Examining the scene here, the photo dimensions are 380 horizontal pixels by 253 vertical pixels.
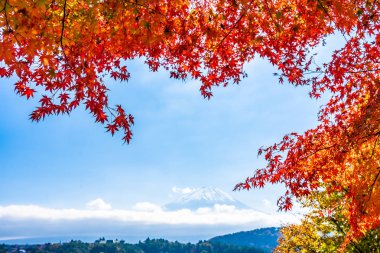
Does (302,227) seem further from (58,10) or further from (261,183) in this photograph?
(58,10)

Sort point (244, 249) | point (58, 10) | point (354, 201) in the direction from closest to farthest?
point (58, 10), point (354, 201), point (244, 249)

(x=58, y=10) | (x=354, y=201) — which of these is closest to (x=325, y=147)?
(x=354, y=201)

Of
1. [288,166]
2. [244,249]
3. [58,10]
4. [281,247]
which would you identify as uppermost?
[58,10]

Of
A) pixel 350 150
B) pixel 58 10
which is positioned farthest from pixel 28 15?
pixel 350 150

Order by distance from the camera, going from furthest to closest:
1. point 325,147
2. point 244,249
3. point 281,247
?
1. point 244,249
2. point 281,247
3. point 325,147

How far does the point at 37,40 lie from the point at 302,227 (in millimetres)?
25401

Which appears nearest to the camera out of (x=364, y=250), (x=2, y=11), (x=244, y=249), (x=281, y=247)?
(x=2, y=11)

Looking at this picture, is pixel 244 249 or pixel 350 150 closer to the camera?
pixel 350 150

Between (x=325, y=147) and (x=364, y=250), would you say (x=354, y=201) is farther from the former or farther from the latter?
(x=364, y=250)

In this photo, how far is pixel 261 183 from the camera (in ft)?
33.0

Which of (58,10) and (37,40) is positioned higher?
(58,10)

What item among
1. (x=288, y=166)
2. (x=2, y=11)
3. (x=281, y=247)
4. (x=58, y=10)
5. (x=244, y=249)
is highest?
(x=58, y=10)

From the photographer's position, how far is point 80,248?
7485 inches

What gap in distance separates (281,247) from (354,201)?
Answer: 22.0 m
